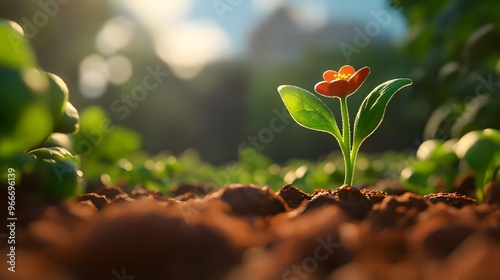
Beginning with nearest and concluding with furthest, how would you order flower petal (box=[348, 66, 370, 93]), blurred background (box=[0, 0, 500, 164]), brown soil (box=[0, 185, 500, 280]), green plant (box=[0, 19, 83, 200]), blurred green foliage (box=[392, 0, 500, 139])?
brown soil (box=[0, 185, 500, 280]) → green plant (box=[0, 19, 83, 200]) → flower petal (box=[348, 66, 370, 93]) → blurred green foliage (box=[392, 0, 500, 139]) → blurred background (box=[0, 0, 500, 164])

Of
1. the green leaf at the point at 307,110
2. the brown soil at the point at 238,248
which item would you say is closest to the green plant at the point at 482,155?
the green leaf at the point at 307,110

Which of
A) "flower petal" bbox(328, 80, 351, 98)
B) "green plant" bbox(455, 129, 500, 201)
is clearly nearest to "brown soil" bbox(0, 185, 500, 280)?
"flower petal" bbox(328, 80, 351, 98)

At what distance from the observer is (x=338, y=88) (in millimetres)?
1399

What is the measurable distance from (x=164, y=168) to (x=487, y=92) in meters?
1.92

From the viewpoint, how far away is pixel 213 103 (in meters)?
14.3

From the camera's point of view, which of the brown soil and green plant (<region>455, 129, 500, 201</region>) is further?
A: green plant (<region>455, 129, 500, 201</region>)

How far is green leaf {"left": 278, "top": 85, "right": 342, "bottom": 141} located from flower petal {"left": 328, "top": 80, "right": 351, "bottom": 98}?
9 centimetres

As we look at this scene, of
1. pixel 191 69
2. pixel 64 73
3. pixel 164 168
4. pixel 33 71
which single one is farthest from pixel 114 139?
pixel 191 69

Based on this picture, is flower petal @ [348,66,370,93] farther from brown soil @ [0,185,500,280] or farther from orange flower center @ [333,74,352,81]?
brown soil @ [0,185,500,280]

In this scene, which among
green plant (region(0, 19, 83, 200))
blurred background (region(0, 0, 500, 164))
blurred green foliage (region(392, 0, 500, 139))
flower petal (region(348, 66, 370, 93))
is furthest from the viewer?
blurred background (region(0, 0, 500, 164))

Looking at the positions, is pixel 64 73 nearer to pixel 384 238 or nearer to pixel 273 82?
pixel 273 82

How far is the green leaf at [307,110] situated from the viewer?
1.49m

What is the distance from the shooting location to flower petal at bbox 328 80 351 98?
4.56 feet

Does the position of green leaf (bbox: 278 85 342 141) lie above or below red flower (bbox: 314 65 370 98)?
below
